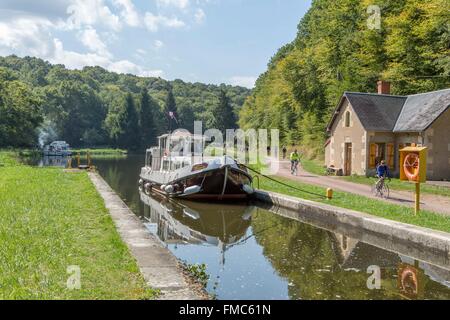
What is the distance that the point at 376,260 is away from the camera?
42.9ft

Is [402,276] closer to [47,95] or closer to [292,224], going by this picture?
[292,224]

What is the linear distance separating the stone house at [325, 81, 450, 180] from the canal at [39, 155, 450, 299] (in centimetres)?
1235

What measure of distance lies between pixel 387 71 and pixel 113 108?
11262 centimetres

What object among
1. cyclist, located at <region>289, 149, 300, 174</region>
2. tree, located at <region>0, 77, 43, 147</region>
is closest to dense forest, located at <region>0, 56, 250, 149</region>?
tree, located at <region>0, 77, 43, 147</region>

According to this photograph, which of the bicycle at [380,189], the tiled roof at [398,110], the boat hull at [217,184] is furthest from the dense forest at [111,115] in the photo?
the bicycle at [380,189]

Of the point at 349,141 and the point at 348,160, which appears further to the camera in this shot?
the point at 348,160

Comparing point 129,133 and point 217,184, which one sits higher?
point 129,133

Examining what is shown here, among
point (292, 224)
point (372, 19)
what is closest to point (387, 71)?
point (372, 19)

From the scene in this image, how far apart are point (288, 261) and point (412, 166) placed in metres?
6.33

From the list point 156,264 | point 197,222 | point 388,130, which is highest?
point 388,130

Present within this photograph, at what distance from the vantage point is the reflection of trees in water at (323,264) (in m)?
10.3

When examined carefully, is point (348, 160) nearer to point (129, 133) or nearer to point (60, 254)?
point (60, 254)

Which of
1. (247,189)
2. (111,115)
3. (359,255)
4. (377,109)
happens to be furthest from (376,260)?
(111,115)
